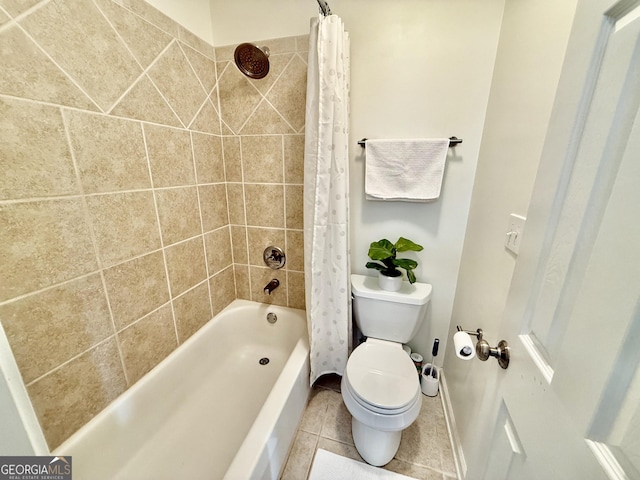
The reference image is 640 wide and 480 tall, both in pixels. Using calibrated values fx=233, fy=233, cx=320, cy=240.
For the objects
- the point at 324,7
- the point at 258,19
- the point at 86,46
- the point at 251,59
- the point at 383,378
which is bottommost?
the point at 383,378

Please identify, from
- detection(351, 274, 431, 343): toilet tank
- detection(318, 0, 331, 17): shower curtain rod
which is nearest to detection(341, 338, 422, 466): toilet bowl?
detection(351, 274, 431, 343): toilet tank

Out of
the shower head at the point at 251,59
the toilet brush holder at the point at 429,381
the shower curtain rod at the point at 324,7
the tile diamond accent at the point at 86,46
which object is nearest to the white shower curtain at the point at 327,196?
the shower curtain rod at the point at 324,7

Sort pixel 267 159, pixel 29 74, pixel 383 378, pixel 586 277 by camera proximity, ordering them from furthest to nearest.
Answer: pixel 267 159 → pixel 383 378 → pixel 29 74 → pixel 586 277

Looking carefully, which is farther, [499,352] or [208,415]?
[208,415]

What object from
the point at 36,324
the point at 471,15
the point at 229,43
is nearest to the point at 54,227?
the point at 36,324

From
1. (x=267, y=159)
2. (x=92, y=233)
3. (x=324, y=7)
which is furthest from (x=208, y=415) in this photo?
(x=324, y=7)

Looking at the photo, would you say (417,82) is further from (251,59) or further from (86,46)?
(86,46)

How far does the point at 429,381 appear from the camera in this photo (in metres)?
1.43

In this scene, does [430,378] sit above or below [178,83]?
below

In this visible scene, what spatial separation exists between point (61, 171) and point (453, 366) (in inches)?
76.7

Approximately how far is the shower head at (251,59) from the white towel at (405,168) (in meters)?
0.65

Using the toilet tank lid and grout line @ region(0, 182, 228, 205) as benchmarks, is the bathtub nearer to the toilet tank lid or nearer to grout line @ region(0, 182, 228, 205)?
the toilet tank lid

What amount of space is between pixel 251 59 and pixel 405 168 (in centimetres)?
94

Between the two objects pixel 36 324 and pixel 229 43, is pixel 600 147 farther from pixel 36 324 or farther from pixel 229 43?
pixel 229 43
